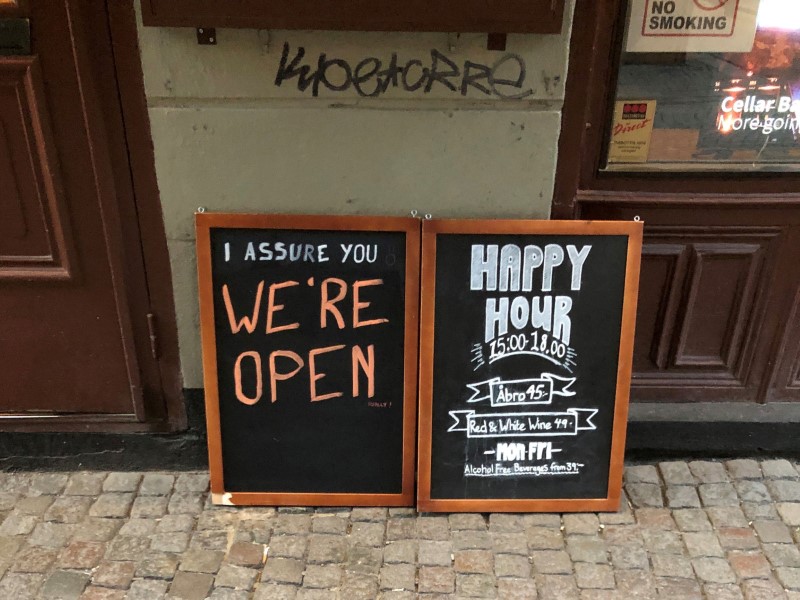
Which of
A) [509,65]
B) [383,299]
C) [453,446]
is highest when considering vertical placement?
[509,65]

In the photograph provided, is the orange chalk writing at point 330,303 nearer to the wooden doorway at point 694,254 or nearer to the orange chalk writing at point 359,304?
the orange chalk writing at point 359,304

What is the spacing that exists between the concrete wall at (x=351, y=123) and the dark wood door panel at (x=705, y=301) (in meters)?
0.54

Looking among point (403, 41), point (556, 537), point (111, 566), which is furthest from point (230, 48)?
point (556, 537)

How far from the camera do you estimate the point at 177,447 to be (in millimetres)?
3064

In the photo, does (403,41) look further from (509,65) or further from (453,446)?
(453,446)

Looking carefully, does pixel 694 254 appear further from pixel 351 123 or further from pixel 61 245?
pixel 61 245

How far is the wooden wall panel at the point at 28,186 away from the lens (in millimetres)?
2451

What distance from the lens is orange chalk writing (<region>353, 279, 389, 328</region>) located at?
2613mm

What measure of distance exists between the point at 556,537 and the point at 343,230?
5.10 ft

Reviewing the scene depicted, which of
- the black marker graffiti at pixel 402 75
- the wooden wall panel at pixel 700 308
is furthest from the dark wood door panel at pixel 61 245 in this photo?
the wooden wall panel at pixel 700 308

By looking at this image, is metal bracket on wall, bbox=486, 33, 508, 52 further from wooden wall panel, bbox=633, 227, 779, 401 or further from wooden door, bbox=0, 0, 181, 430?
wooden door, bbox=0, 0, 181, 430

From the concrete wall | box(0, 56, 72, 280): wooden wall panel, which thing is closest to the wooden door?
box(0, 56, 72, 280): wooden wall panel

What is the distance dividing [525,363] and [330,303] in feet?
2.78

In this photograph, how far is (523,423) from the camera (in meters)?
2.77
